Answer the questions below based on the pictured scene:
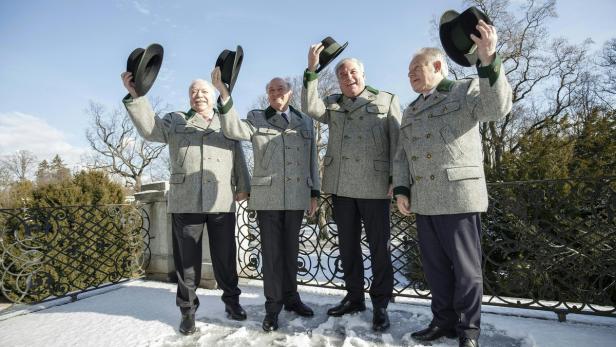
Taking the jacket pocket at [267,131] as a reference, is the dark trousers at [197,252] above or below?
below

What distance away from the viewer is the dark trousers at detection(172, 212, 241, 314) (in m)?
2.85

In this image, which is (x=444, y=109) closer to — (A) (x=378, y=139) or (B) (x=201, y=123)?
(A) (x=378, y=139)

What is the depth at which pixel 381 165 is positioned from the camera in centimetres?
276

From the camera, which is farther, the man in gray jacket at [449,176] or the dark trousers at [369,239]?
the dark trousers at [369,239]

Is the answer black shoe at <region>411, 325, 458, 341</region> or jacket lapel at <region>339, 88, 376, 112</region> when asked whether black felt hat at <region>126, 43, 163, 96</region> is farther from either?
black shoe at <region>411, 325, 458, 341</region>

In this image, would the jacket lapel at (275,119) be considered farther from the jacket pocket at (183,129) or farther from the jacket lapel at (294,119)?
the jacket pocket at (183,129)

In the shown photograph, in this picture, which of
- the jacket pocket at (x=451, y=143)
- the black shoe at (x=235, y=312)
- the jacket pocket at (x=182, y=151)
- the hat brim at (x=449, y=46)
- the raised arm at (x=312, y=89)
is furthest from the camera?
the black shoe at (x=235, y=312)

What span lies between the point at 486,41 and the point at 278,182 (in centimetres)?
181

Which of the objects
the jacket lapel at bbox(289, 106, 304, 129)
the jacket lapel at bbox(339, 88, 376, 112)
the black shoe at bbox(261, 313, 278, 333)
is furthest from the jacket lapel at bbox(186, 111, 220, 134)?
the black shoe at bbox(261, 313, 278, 333)

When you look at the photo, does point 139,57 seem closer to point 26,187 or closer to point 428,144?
point 428,144

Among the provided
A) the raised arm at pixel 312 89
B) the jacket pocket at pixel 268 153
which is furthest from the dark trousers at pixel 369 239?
the raised arm at pixel 312 89

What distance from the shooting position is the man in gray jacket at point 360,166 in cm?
275

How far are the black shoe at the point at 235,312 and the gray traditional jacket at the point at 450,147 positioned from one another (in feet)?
6.04

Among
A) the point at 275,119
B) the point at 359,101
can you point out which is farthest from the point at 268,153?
the point at 359,101
